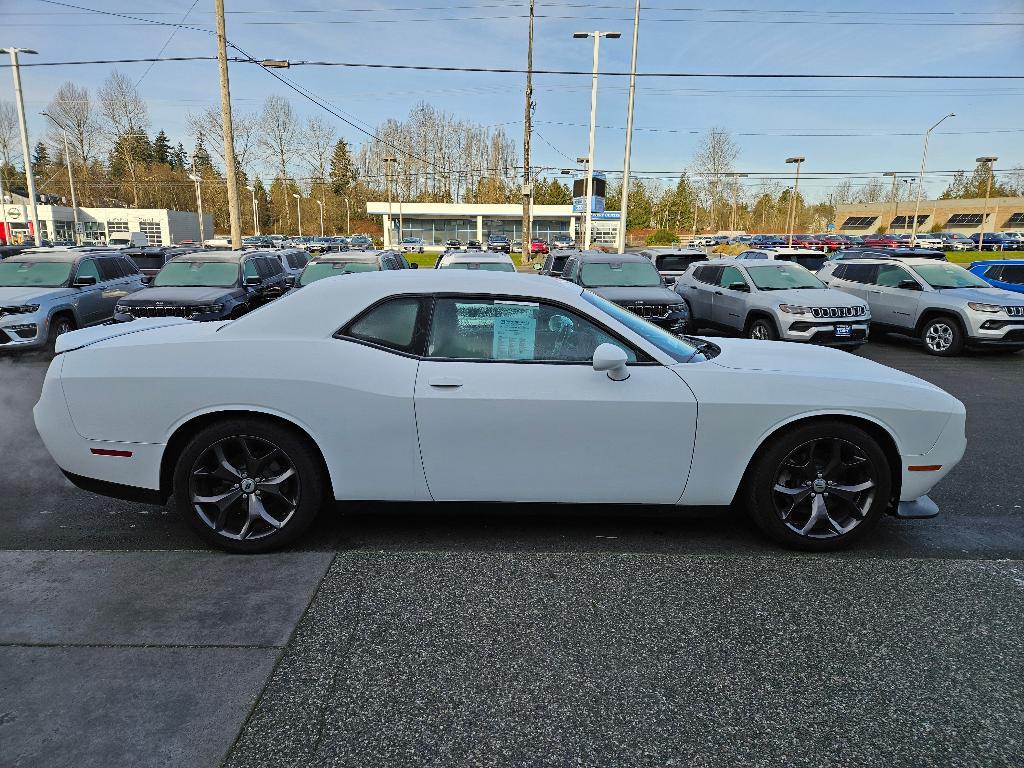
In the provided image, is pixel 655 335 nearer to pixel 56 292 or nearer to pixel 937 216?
pixel 56 292

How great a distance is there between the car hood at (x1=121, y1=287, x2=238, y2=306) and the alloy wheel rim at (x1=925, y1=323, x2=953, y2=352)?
1191cm

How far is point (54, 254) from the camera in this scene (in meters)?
11.5

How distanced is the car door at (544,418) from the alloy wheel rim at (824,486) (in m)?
0.60

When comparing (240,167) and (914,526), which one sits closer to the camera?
(914,526)

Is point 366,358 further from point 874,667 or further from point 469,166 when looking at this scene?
point 469,166

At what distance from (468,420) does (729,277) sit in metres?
10.5

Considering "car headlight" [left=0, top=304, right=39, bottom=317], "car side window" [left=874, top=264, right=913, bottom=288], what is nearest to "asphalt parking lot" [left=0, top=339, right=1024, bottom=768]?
"car headlight" [left=0, top=304, right=39, bottom=317]

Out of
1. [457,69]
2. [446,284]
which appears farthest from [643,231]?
[446,284]

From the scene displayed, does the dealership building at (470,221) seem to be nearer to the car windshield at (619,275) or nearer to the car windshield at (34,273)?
the car windshield at (34,273)

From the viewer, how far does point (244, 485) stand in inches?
140

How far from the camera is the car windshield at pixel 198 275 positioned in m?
11.4

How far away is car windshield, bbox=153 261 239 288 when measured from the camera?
11359 millimetres

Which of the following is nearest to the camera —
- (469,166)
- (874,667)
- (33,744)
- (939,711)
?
(33,744)

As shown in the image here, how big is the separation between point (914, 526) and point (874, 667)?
180cm
